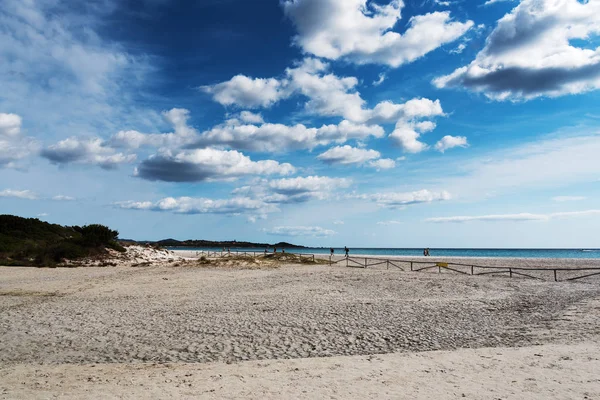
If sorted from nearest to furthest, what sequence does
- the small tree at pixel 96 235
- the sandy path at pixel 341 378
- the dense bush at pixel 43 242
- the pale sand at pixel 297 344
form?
the sandy path at pixel 341 378 < the pale sand at pixel 297 344 < the dense bush at pixel 43 242 < the small tree at pixel 96 235

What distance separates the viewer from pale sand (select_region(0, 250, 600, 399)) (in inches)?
275

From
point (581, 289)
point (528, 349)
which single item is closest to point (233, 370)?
point (528, 349)

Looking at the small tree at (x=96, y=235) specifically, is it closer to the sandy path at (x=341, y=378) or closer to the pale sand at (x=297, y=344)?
the pale sand at (x=297, y=344)

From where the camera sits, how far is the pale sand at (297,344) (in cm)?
700

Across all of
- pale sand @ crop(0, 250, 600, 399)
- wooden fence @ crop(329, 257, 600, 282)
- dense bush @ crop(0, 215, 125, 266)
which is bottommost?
pale sand @ crop(0, 250, 600, 399)

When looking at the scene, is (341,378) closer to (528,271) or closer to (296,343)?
(296,343)

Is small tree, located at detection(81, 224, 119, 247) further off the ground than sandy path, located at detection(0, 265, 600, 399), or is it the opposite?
small tree, located at detection(81, 224, 119, 247)

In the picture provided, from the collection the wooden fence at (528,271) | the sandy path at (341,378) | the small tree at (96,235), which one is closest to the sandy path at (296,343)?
the sandy path at (341,378)

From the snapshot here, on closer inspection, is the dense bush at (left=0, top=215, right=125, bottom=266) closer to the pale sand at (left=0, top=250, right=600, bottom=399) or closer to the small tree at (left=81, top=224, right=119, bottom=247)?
the small tree at (left=81, top=224, right=119, bottom=247)

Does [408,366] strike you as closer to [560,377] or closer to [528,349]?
[560,377]

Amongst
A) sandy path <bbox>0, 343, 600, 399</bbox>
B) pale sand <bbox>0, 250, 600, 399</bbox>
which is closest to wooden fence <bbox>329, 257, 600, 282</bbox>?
pale sand <bbox>0, 250, 600, 399</bbox>

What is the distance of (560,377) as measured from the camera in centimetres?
732

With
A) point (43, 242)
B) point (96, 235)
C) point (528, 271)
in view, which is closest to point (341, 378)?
point (528, 271)

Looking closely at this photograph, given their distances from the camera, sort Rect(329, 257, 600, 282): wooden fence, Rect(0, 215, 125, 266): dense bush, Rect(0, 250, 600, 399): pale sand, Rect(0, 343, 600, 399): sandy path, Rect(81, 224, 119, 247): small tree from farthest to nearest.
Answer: Rect(81, 224, 119, 247): small tree → Rect(0, 215, 125, 266): dense bush → Rect(329, 257, 600, 282): wooden fence → Rect(0, 250, 600, 399): pale sand → Rect(0, 343, 600, 399): sandy path
